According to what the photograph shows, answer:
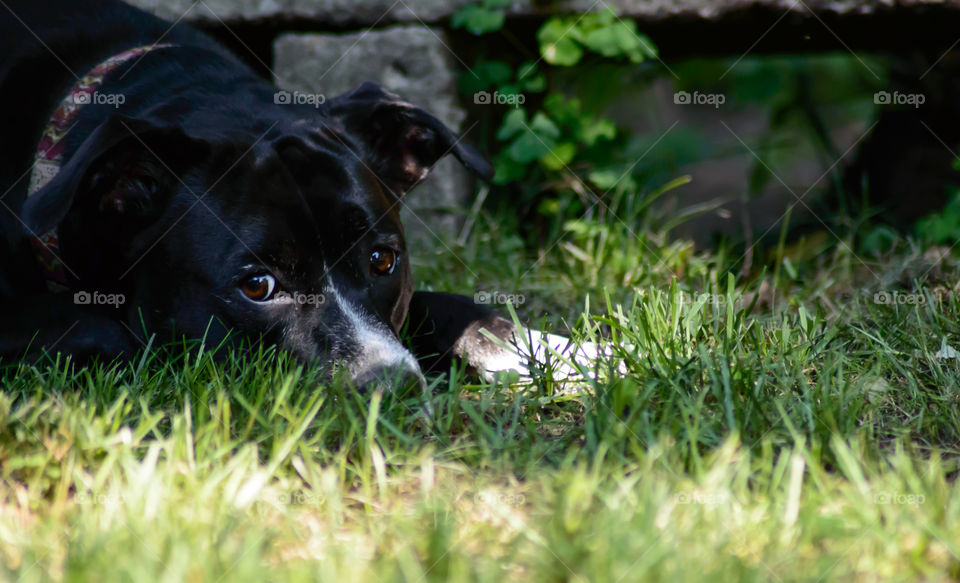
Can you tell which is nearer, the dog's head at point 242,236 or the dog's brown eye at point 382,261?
the dog's head at point 242,236

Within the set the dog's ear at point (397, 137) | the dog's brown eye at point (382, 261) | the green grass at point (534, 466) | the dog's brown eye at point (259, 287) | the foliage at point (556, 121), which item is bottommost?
the green grass at point (534, 466)

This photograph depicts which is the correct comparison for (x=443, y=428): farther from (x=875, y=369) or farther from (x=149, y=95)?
(x=149, y=95)

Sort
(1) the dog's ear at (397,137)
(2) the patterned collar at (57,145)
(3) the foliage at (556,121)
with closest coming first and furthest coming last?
(2) the patterned collar at (57,145) → (1) the dog's ear at (397,137) → (3) the foliage at (556,121)

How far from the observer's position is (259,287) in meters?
2.48

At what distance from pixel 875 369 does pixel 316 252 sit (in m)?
1.43

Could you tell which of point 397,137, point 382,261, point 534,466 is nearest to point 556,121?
point 397,137

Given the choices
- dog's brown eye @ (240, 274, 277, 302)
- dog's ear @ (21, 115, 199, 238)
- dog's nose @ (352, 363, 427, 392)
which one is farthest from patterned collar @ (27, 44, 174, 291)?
dog's nose @ (352, 363, 427, 392)

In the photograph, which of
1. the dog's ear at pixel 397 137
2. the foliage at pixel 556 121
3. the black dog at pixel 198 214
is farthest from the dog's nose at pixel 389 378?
the foliage at pixel 556 121

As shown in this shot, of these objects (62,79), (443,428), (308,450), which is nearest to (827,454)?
(443,428)

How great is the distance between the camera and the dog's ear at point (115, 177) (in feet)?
7.29

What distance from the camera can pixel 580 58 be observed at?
13.8ft

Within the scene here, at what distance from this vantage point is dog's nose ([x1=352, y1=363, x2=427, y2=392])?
226 centimetres

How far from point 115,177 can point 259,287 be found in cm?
51

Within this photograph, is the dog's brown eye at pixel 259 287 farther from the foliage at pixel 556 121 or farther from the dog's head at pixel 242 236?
the foliage at pixel 556 121
